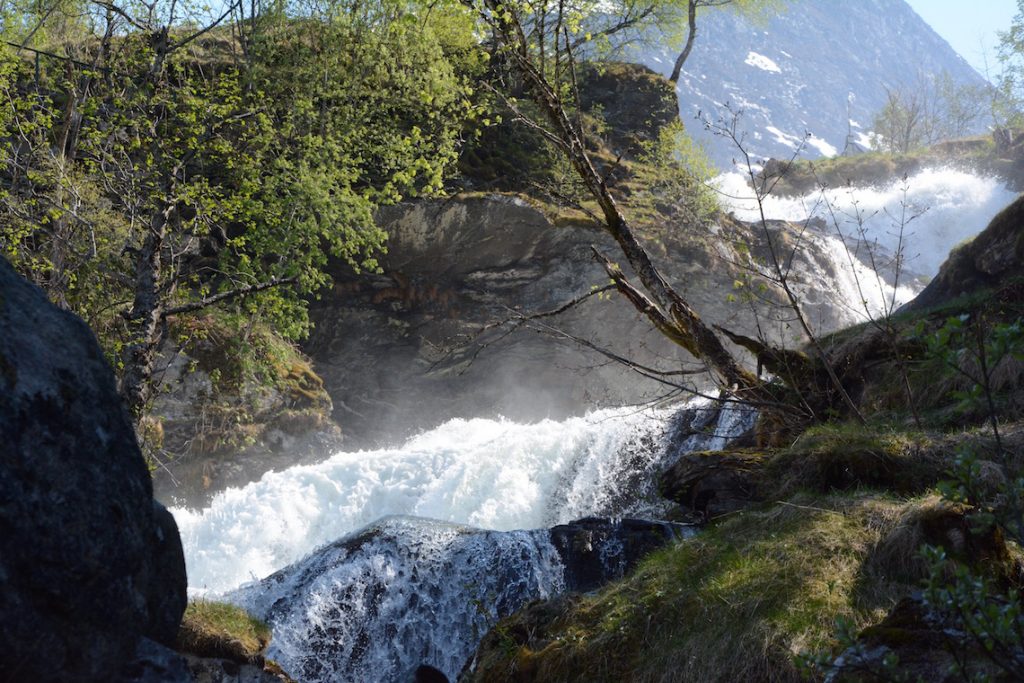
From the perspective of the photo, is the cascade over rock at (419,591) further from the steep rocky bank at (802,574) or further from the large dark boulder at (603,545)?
the steep rocky bank at (802,574)

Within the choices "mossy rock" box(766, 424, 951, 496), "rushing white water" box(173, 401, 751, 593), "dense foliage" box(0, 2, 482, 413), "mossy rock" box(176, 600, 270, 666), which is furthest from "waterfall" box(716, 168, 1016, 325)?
"mossy rock" box(176, 600, 270, 666)

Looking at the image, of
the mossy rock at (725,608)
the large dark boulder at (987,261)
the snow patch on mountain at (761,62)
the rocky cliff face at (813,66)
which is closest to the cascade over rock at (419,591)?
the mossy rock at (725,608)

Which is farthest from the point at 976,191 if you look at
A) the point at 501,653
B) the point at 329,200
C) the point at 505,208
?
the point at 501,653

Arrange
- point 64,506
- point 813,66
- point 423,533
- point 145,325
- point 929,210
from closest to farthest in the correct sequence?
1. point 64,506
2. point 145,325
3. point 423,533
4. point 929,210
5. point 813,66

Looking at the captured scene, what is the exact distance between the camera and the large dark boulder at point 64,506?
3.80 metres

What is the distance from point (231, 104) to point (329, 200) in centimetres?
307

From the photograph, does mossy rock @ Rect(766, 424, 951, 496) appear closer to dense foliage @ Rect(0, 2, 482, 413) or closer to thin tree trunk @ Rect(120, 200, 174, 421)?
dense foliage @ Rect(0, 2, 482, 413)

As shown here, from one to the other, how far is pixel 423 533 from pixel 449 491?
14.0 ft

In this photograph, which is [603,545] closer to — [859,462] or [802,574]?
[859,462]

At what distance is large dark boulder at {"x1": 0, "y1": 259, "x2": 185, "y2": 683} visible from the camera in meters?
3.80

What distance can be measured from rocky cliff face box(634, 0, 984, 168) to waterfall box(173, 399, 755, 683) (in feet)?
455

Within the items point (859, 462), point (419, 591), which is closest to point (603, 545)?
point (419, 591)

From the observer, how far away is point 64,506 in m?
4.03

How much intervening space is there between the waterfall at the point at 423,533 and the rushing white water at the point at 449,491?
0.09 ft
